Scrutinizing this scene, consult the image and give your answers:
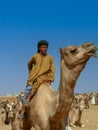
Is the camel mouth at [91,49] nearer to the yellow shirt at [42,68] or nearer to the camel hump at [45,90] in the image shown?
the camel hump at [45,90]

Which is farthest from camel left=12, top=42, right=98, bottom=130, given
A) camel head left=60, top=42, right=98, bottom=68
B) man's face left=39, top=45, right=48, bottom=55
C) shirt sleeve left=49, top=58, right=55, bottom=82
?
man's face left=39, top=45, right=48, bottom=55

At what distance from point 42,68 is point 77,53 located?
167 cm

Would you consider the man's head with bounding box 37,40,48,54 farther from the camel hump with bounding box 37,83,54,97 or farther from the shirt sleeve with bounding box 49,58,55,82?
→ the camel hump with bounding box 37,83,54,97

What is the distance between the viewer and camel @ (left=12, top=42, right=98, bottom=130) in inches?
319

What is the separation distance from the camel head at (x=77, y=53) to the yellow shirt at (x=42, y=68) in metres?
1.20

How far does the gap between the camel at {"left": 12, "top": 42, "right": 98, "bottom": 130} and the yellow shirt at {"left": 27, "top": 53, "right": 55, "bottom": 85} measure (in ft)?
1.00

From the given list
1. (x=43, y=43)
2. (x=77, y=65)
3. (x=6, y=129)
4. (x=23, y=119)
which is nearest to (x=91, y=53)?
(x=77, y=65)

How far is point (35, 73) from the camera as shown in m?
9.73

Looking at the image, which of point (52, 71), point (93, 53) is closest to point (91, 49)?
point (93, 53)

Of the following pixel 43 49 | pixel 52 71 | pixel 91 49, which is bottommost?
pixel 52 71

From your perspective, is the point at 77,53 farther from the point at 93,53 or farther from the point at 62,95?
the point at 62,95

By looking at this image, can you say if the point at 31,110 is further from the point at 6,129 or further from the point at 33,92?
the point at 6,129

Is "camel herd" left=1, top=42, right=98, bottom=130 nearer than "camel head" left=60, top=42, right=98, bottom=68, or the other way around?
"camel head" left=60, top=42, right=98, bottom=68

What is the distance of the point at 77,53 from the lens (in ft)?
26.9
